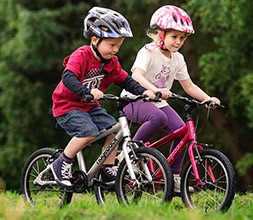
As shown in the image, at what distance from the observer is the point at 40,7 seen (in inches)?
955

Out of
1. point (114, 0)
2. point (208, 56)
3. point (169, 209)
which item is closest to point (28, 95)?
point (114, 0)

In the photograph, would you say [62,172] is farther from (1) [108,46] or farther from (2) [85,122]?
(1) [108,46]

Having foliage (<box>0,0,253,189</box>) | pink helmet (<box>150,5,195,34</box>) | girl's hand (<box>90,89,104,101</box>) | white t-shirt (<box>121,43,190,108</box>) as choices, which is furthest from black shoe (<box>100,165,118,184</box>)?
foliage (<box>0,0,253,189</box>)

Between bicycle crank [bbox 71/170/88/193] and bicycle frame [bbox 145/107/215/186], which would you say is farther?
bicycle crank [bbox 71/170/88/193]

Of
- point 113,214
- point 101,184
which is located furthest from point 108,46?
point 113,214

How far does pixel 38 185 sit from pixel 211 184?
1813 millimetres

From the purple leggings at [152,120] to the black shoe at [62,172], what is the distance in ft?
2.75

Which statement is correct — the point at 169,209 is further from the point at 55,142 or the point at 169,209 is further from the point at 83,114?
the point at 55,142

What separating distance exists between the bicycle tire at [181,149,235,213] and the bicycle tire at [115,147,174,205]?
0.81 ft

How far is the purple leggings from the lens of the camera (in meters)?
8.48

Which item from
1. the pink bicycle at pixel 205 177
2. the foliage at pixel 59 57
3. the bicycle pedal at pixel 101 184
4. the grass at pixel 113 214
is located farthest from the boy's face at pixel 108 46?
the foliage at pixel 59 57

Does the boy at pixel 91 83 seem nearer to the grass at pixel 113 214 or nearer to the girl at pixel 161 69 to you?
the girl at pixel 161 69

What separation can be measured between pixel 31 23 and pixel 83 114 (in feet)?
49.9

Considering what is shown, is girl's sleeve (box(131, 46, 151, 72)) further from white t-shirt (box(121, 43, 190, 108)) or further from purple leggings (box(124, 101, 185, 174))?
purple leggings (box(124, 101, 185, 174))
